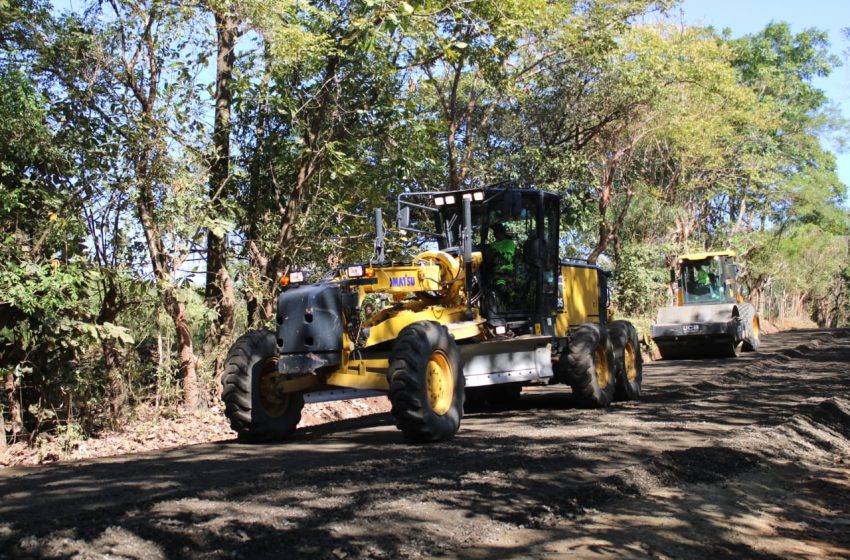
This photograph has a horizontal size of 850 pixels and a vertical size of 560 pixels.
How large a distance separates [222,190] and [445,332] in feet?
17.5

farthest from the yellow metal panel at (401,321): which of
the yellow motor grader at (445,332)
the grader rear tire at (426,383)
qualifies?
the grader rear tire at (426,383)

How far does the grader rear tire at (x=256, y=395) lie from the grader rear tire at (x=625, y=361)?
5.18m

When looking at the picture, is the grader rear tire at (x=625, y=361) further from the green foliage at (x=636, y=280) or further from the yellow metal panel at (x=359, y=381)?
the green foliage at (x=636, y=280)

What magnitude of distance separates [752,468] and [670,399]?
533cm

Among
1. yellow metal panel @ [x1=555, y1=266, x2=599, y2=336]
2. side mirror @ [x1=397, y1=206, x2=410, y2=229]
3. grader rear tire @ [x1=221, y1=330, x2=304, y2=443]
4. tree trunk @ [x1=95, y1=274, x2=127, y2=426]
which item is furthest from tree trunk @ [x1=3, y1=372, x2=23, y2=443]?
yellow metal panel @ [x1=555, y1=266, x2=599, y2=336]

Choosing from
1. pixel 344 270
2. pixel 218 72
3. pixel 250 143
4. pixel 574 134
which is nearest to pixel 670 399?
pixel 344 270

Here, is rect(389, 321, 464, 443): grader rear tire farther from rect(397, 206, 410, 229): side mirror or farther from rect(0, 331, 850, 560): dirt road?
rect(397, 206, 410, 229): side mirror

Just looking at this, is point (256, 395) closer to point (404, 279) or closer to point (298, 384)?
point (298, 384)

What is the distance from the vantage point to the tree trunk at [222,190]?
1298 cm

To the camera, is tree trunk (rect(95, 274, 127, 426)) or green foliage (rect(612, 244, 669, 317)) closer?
tree trunk (rect(95, 274, 127, 426))

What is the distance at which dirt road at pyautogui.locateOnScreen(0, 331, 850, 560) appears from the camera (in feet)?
16.7

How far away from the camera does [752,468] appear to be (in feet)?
26.2

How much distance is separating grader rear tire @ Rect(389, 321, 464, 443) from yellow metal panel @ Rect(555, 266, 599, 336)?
130 inches

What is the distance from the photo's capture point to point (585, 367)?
459 inches
